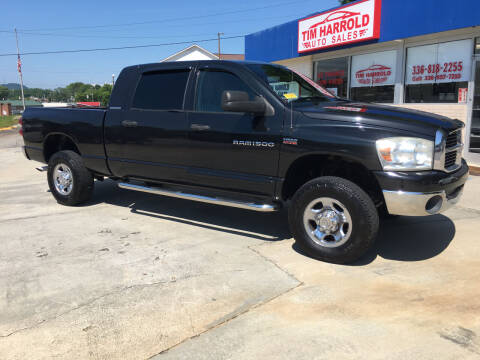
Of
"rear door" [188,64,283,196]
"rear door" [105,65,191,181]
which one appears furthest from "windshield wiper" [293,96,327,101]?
"rear door" [105,65,191,181]

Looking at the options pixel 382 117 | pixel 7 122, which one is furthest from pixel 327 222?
pixel 7 122

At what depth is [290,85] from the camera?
461 centimetres

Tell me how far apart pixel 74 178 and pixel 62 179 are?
34 cm

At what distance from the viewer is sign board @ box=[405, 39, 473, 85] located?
876 centimetres

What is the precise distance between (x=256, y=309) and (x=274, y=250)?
1.25 metres

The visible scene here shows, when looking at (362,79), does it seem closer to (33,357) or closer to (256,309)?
(256,309)

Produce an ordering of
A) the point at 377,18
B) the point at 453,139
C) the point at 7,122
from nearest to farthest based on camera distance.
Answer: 1. the point at 453,139
2. the point at 377,18
3. the point at 7,122

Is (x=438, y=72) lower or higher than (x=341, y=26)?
lower

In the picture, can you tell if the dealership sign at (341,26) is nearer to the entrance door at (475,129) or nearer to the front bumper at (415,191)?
the entrance door at (475,129)

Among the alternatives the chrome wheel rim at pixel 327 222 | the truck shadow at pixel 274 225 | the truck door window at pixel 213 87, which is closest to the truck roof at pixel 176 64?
the truck door window at pixel 213 87

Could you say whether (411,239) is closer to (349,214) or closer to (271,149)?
(349,214)

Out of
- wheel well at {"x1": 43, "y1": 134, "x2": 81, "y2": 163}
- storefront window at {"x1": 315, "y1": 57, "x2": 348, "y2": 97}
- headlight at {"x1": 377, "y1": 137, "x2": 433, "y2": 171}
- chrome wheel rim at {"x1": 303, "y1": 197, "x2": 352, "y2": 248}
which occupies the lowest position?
chrome wheel rim at {"x1": 303, "y1": 197, "x2": 352, "y2": 248}

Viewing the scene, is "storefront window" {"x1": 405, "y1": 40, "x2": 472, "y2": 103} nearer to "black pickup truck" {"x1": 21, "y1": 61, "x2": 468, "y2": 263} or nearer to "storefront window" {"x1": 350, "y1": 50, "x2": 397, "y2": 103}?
"storefront window" {"x1": 350, "y1": 50, "x2": 397, "y2": 103}

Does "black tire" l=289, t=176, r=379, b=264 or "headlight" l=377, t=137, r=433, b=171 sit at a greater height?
"headlight" l=377, t=137, r=433, b=171
